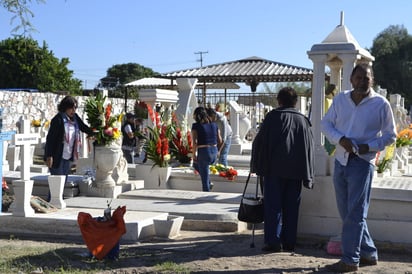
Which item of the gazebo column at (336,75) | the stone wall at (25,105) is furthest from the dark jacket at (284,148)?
the stone wall at (25,105)

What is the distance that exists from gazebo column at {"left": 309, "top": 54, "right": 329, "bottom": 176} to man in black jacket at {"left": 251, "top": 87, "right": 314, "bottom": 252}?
2.61 feet

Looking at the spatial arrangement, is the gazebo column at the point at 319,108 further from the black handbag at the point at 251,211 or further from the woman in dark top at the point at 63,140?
the woman in dark top at the point at 63,140

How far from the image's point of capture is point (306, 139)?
22.4 ft

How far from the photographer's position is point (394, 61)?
48.2m

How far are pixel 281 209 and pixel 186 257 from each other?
3.81 ft

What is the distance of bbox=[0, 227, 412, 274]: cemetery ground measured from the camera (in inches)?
237

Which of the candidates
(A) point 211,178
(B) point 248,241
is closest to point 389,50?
(A) point 211,178

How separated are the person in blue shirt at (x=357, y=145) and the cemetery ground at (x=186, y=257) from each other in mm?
397

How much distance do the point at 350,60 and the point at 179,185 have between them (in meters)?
4.11

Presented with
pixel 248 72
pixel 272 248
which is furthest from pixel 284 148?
pixel 248 72

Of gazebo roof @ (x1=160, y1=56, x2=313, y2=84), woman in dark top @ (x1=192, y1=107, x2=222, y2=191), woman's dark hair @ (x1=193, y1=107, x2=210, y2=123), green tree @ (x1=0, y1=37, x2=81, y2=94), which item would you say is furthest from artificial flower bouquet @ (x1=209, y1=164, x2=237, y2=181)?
green tree @ (x1=0, y1=37, x2=81, y2=94)

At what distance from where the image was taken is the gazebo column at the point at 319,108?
769cm

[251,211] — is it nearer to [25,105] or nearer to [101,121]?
[101,121]

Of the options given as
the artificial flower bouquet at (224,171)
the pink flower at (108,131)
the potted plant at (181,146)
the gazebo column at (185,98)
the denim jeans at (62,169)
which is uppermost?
the gazebo column at (185,98)
